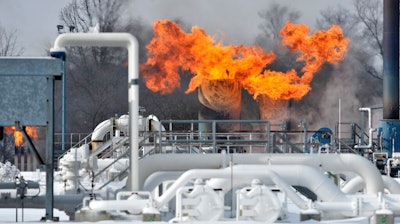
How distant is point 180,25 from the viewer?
53406mm

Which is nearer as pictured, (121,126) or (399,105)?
(121,126)

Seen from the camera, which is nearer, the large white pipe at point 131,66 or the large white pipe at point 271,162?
the large white pipe at point 131,66

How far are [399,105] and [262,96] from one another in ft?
27.8

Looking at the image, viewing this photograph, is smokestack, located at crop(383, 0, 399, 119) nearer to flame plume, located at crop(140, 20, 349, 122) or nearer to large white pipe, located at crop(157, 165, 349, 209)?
flame plume, located at crop(140, 20, 349, 122)

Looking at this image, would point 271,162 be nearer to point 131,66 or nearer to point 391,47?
point 131,66

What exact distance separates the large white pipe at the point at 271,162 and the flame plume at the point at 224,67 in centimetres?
2665

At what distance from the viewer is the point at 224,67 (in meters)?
51.5

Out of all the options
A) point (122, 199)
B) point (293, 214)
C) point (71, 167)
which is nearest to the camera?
point (122, 199)

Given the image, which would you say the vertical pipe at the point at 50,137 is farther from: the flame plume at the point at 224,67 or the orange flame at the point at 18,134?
the orange flame at the point at 18,134

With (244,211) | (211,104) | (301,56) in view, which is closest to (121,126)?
(211,104)

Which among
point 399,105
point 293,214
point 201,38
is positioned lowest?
point 293,214

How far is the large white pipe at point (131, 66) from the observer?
2264 centimetres

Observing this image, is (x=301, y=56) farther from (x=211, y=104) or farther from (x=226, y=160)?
(x=226, y=160)

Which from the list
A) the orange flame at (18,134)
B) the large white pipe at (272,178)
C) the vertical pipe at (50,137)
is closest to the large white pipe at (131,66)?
the large white pipe at (272,178)
